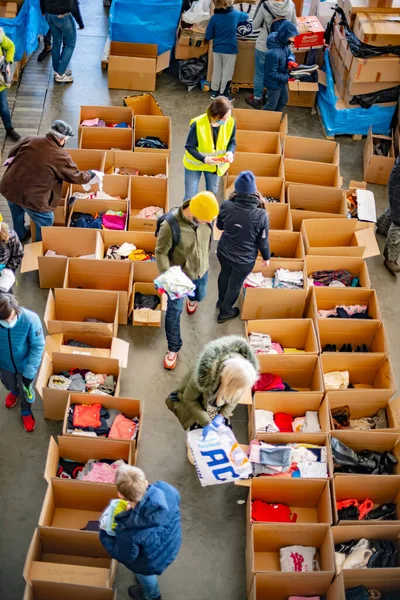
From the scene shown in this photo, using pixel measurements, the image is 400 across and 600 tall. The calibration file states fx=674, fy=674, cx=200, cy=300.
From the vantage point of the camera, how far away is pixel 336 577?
4.60 m

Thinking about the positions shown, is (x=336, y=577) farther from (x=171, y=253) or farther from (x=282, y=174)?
(x=282, y=174)

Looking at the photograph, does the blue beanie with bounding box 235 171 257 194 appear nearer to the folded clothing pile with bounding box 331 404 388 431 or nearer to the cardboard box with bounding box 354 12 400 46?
the folded clothing pile with bounding box 331 404 388 431

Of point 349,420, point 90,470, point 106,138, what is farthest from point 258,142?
point 90,470

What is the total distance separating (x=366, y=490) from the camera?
5.28 metres

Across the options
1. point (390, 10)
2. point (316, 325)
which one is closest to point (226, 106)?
point (316, 325)

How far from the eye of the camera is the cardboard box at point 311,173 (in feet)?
25.7

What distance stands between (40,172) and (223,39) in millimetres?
3588

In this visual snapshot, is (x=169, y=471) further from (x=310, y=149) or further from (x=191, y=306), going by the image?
(x=310, y=149)

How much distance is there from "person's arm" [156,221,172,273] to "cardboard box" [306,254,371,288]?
1.92m

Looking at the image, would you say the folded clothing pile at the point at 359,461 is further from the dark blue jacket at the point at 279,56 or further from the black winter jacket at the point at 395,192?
the dark blue jacket at the point at 279,56

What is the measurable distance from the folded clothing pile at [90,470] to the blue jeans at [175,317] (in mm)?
1273

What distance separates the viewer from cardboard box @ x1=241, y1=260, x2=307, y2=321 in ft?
21.0

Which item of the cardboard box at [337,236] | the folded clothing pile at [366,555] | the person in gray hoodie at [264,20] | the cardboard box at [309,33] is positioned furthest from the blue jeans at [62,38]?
the folded clothing pile at [366,555]

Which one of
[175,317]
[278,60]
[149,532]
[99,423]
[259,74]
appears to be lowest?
[99,423]
